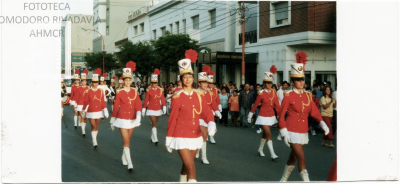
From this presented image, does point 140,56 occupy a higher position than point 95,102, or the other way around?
point 140,56

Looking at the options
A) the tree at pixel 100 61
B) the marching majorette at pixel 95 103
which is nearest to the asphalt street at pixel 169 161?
the marching majorette at pixel 95 103

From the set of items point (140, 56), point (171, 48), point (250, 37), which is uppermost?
point (250, 37)

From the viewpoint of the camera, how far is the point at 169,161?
8945mm

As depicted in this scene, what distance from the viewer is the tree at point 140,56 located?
35.6ft

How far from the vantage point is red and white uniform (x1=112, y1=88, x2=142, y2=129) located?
8664mm

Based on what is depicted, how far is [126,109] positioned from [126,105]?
0.27 ft

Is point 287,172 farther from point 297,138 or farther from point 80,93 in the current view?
point 80,93

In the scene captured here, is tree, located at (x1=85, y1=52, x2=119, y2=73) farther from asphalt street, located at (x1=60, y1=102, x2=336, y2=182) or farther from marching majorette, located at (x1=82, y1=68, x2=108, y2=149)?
asphalt street, located at (x1=60, y1=102, x2=336, y2=182)

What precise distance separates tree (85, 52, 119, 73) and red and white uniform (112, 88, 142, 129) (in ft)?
3.52

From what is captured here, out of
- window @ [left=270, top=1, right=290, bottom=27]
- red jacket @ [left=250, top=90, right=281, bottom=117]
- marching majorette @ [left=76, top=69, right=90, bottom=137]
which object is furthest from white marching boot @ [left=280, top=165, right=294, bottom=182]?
window @ [left=270, top=1, right=290, bottom=27]

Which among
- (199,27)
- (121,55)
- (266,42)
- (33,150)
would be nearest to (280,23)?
(266,42)

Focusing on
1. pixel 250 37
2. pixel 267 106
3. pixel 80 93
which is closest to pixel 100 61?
pixel 80 93

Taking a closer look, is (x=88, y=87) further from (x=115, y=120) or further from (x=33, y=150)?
(x=33, y=150)

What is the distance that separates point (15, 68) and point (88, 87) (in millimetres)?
3751
